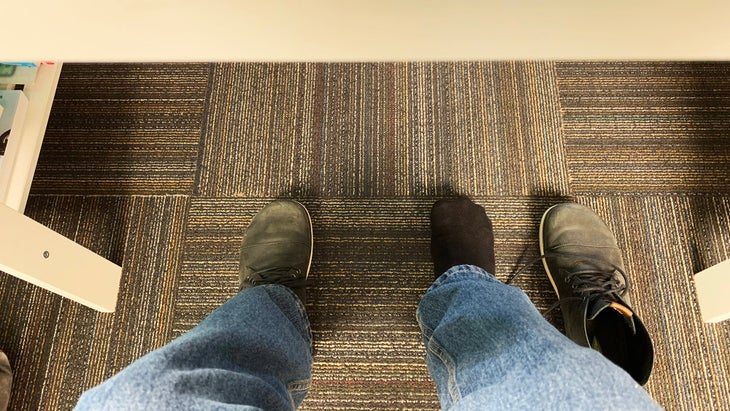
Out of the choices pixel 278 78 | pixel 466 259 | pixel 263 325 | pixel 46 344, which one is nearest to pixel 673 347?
pixel 466 259

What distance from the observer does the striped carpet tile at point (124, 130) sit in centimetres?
106

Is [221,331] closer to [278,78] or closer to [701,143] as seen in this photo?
[278,78]

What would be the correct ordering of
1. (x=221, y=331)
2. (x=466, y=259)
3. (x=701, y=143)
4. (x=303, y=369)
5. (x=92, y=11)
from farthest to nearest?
(x=701, y=143)
(x=466, y=259)
(x=303, y=369)
(x=221, y=331)
(x=92, y=11)

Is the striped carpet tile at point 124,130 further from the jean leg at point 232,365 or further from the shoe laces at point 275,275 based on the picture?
the jean leg at point 232,365

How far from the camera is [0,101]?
3.10 ft

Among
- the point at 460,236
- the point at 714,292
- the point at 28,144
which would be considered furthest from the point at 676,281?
the point at 28,144

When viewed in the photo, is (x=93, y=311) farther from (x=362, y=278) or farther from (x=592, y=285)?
(x=592, y=285)

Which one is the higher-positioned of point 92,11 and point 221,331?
point 92,11

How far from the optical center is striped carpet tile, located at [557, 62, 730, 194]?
103cm

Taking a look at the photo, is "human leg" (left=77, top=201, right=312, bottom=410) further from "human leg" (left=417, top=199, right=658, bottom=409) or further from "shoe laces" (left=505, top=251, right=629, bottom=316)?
"shoe laces" (left=505, top=251, right=629, bottom=316)

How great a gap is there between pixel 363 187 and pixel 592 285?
1.72 ft

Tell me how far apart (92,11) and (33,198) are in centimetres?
86

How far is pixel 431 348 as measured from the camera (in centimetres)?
76

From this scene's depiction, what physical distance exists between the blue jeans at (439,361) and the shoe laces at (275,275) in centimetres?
6
